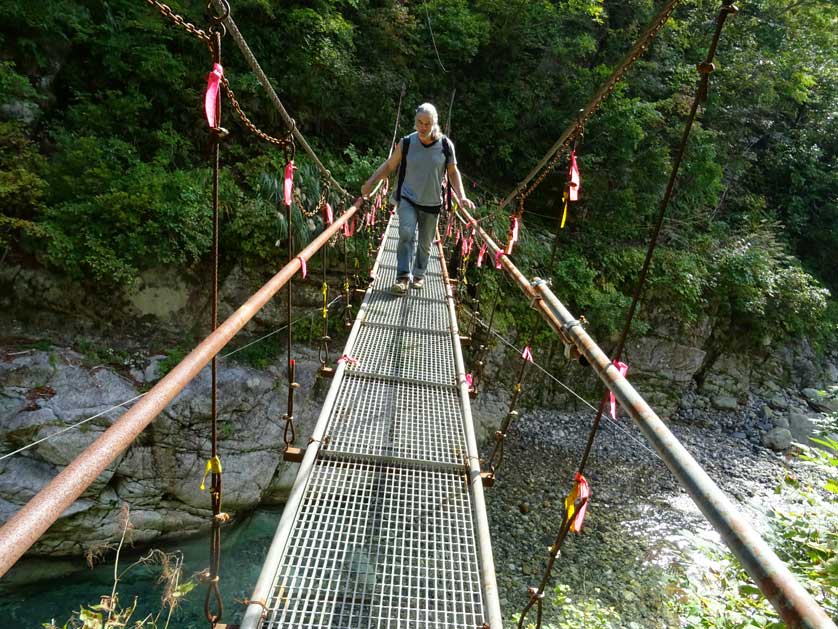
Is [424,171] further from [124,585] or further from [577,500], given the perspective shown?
[124,585]

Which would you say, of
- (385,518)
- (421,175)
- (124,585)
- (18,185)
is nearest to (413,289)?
(421,175)

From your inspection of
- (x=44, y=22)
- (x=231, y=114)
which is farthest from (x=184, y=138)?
(x=44, y=22)

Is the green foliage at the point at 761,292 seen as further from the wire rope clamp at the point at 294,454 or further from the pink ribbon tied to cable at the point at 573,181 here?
the wire rope clamp at the point at 294,454

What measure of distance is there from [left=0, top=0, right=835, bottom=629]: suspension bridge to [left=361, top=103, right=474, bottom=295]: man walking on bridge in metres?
0.77

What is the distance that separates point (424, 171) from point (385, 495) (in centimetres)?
192

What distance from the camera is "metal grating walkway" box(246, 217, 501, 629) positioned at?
3.64 ft

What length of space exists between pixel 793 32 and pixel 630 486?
7.82 metres

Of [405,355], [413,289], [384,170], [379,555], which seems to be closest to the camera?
[379,555]

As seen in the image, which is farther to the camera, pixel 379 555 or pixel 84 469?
pixel 379 555

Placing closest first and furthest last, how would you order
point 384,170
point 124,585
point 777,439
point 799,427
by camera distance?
point 384,170 < point 124,585 < point 777,439 < point 799,427

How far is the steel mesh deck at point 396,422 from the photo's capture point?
1649mm

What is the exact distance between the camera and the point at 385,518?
1368 millimetres

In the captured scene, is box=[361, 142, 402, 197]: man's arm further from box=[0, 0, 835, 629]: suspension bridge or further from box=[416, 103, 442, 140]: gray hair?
box=[0, 0, 835, 629]: suspension bridge

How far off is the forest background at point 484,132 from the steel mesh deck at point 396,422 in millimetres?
3202
